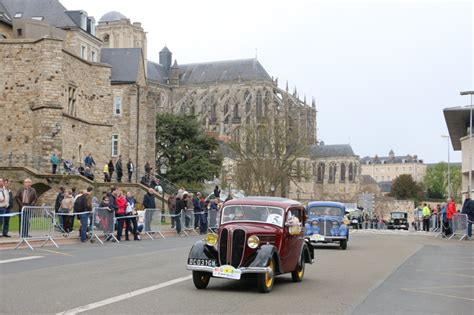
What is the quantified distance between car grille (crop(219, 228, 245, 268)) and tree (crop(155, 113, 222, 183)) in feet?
197

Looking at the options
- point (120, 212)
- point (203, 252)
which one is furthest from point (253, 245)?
point (120, 212)

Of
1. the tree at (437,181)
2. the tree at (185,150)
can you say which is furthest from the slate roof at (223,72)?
the tree at (437,181)

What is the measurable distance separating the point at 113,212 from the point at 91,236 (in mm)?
1430

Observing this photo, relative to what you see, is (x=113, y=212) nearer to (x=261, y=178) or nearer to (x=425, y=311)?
(x=425, y=311)

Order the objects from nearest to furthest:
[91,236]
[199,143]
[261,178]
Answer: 1. [91,236]
2. [261,178]
3. [199,143]

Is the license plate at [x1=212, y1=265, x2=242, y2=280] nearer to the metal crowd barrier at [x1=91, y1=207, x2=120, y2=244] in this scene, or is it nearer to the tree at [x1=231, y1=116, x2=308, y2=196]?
the metal crowd barrier at [x1=91, y1=207, x2=120, y2=244]

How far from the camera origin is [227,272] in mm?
12266

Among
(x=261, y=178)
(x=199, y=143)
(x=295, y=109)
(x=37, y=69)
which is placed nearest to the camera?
(x=37, y=69)

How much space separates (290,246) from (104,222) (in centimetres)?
1387

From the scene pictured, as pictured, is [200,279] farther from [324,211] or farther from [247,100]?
[247,100]

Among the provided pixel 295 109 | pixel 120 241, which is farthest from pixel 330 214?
pixel 295 109

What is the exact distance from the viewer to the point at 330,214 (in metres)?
26.4

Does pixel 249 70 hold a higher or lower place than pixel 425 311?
higher

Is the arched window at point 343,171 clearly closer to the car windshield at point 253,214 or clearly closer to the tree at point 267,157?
the tree at point 267,157
